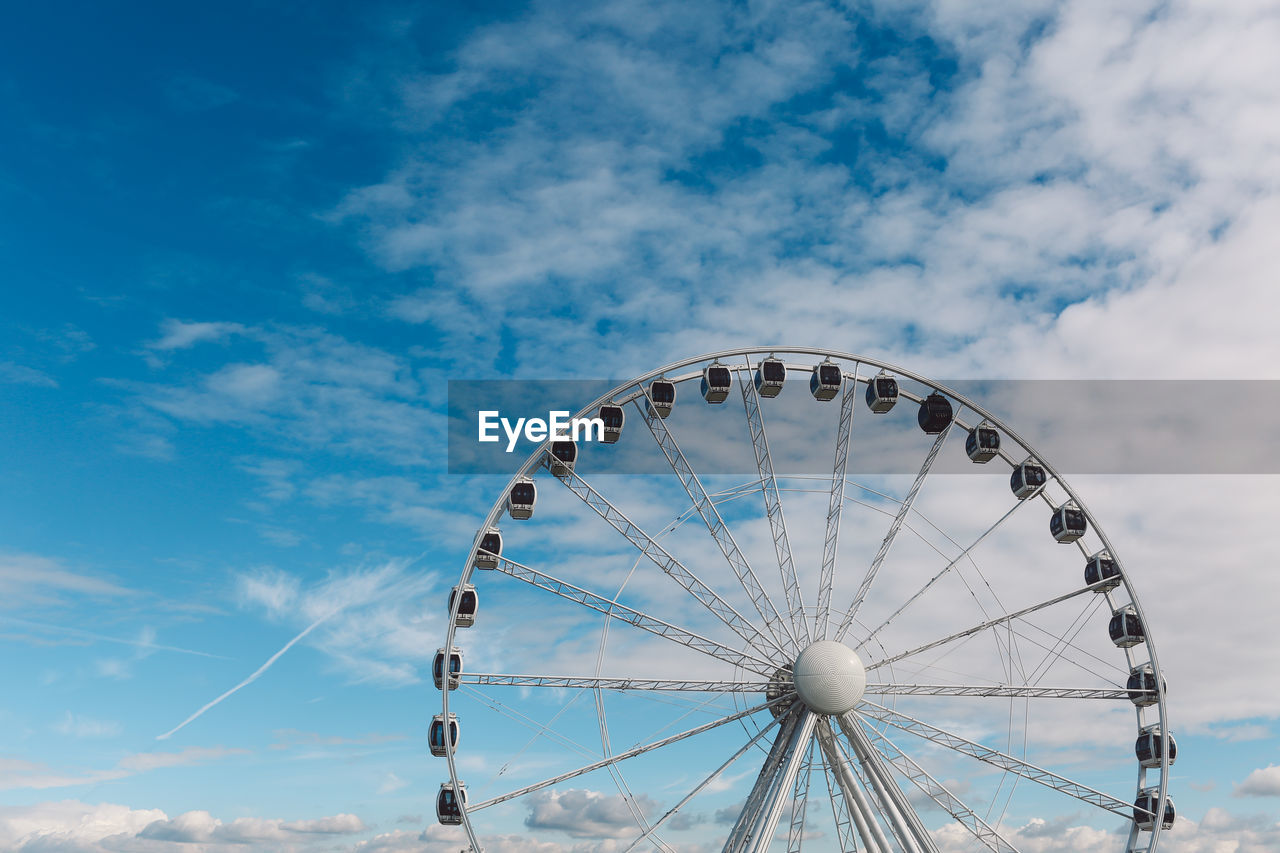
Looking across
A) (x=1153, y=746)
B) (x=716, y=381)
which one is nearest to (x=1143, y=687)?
(x=1153, y=746)

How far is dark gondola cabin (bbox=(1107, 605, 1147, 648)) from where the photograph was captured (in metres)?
34.6

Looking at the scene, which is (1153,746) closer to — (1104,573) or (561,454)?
(1104,573)

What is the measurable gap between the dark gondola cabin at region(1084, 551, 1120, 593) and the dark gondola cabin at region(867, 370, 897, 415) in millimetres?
8584

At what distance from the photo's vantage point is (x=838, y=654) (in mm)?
32250

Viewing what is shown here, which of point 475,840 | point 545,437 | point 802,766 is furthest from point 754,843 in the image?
point 545,437

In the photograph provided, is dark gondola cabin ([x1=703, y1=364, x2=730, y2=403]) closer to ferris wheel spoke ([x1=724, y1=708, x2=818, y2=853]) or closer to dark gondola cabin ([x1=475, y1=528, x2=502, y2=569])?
dark gondola cabin ([x1=475, y1=528, x2=502, y2=569])

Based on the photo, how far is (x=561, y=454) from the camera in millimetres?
34812

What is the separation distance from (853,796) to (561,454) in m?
13.9

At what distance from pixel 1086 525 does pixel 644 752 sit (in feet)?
54.7

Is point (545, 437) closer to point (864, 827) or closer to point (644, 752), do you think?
point (644, 752)

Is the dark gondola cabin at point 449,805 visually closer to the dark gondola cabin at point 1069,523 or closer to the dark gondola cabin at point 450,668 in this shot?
the dark gondola cabin at point 450,668

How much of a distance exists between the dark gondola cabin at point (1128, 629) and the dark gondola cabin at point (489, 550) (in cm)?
2050

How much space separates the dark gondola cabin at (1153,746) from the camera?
33562mm

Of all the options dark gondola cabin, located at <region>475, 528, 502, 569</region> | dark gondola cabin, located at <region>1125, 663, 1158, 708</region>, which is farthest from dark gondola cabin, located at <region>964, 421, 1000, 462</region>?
dark gondola cabin, located at <region>475, 528, 502, 569</region>
